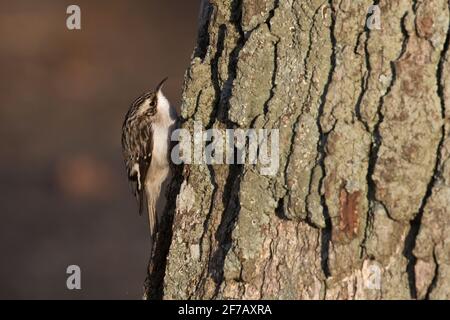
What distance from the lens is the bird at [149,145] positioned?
4.90 metres

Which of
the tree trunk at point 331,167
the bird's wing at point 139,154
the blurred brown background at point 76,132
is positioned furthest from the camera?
the blurred brown background at point 76,132

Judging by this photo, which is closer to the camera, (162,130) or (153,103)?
(162,130)

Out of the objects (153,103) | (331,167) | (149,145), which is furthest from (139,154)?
(331,167)

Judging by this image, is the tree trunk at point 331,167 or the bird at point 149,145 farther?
the bird at point 149,145

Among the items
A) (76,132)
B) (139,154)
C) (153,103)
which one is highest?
(153,103)

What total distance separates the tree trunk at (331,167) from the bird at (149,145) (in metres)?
1.64

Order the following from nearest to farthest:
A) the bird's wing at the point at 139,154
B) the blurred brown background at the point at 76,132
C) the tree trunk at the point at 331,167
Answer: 1. the tree trunk at the point at 331,167
2. the bird's wing at the point at 139,154
3. the blurred brown background at the point at 76,132

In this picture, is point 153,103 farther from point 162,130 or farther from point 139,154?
point 139,154

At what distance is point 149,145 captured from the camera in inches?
197

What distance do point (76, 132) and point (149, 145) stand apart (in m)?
3.79

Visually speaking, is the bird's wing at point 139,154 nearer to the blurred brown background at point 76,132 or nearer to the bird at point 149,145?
the bird at point 149,145

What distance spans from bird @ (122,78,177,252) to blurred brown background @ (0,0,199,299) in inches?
53.9

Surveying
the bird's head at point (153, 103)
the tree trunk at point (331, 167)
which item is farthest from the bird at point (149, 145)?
the tree trunk at point (331, 167)
